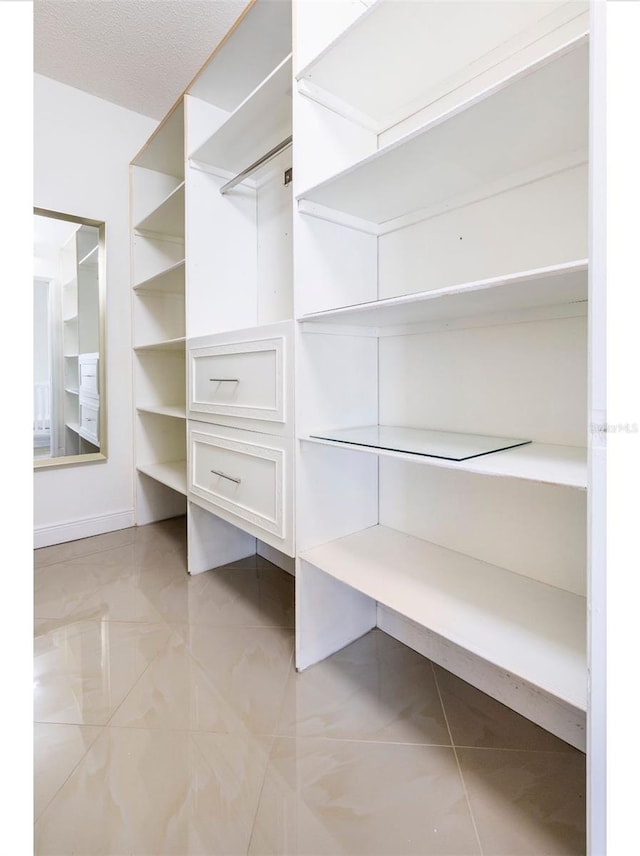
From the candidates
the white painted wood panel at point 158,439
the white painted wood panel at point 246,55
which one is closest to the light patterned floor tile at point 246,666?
the white painted wood panel at point 158,439

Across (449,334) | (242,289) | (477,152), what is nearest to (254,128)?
(242,289)

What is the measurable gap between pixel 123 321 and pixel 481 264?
215 cm

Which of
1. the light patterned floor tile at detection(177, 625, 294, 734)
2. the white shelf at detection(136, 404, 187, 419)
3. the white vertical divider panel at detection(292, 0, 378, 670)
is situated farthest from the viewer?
the white shelf at detection(136, 404, 187, 419)

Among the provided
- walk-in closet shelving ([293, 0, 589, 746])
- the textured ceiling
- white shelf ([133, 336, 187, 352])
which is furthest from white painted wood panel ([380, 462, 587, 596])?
the textured ceiling

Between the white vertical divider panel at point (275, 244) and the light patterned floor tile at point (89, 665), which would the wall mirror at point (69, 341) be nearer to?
the white vertical divider panel at point (275, 244)

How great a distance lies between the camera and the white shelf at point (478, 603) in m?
0.83

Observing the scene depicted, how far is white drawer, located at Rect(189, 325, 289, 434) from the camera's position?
1382mm

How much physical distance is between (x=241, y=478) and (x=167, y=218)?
172 centimetres

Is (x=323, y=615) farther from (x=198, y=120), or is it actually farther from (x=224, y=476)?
(x=198, y=120)

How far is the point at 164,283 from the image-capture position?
2.54 meters

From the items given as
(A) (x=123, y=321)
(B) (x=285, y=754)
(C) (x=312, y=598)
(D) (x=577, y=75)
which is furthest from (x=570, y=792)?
(A) (x=123, y=321)

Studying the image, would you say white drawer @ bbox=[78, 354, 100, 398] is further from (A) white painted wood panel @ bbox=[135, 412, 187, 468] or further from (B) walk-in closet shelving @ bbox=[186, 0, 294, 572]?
(B) walk-in closet shelving @ bbox=[186, 0, 294, 572]

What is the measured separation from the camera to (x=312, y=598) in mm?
Result: 1389

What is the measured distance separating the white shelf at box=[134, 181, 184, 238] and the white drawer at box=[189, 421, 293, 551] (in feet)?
3.86
